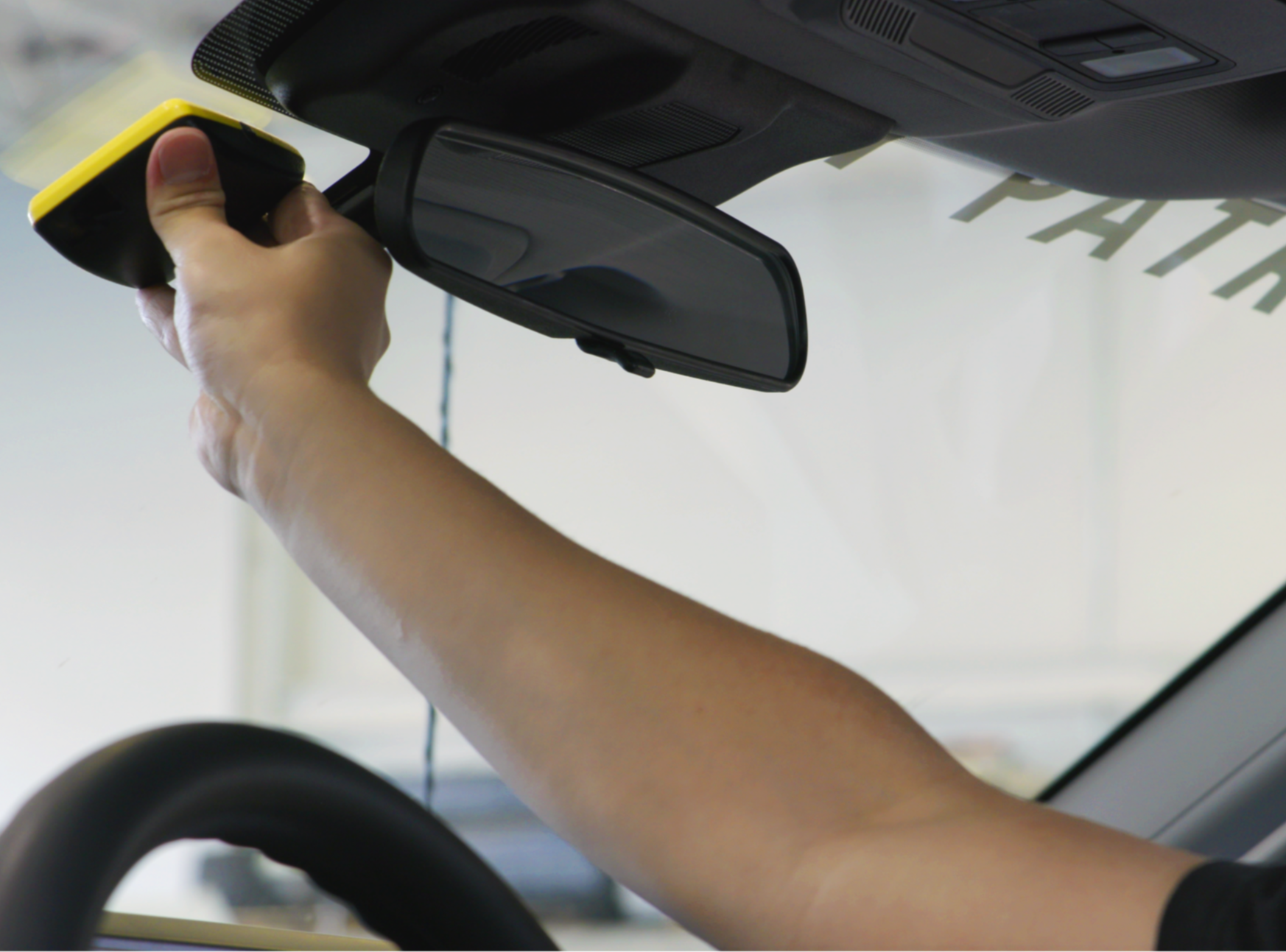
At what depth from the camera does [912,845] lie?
1.43ft

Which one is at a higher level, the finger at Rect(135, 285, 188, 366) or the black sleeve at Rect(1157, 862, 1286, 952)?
the finger at Rect(135, 285, 188, 366)

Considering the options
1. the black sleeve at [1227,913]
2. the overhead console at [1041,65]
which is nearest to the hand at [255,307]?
the overhead console at [1041,65]

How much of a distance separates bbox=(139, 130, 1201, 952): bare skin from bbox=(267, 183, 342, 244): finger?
12cm

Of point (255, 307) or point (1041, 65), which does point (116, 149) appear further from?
point (1041, 65)

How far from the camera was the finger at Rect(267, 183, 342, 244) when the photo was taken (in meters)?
0.63

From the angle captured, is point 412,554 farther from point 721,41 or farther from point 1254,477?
point 1254,477

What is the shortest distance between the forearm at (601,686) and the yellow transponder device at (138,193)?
0.65 ft

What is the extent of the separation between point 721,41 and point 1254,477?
172cm

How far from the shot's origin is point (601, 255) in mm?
840

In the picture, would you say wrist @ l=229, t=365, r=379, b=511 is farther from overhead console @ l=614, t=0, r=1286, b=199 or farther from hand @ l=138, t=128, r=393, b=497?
overhead console @ l=614, t=0, r=1286, b=199

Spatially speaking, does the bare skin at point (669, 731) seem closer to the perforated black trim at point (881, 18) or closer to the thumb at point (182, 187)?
the thumb at point (182, 187)

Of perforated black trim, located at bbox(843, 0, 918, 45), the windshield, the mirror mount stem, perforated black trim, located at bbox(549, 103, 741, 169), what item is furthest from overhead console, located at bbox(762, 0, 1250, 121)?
the windshield

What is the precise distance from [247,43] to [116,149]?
13 cm

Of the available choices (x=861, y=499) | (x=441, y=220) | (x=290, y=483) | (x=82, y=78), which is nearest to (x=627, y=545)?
(x=861, y=499)
